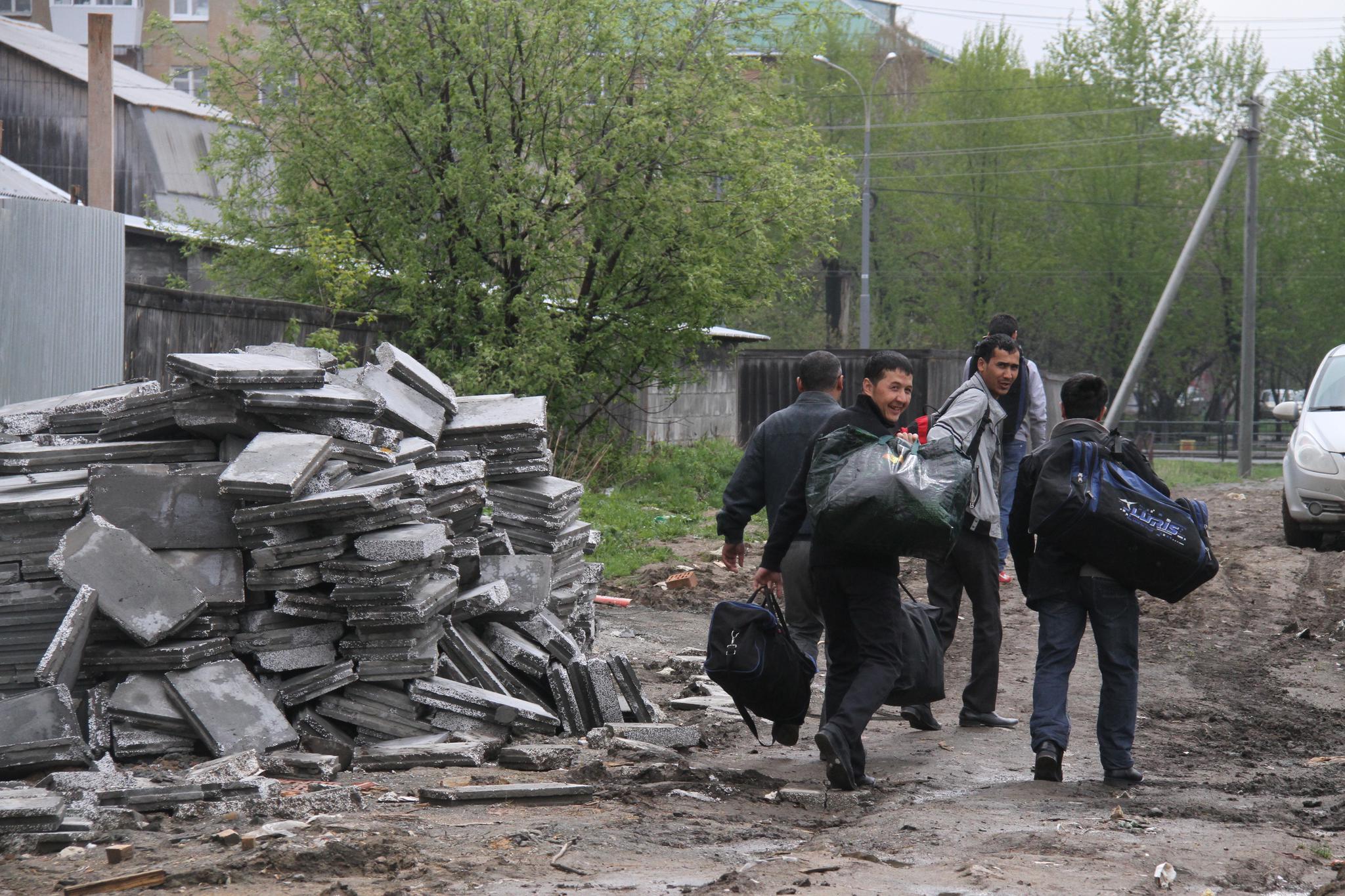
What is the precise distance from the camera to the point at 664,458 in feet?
64.3

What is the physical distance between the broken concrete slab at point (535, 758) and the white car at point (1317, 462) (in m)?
10.1

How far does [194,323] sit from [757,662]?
7.42 meters

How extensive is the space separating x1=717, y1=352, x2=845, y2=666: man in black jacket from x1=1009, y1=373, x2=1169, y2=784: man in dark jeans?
3.66 feet

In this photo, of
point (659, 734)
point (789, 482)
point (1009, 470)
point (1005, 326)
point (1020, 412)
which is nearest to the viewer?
point (659, 734)

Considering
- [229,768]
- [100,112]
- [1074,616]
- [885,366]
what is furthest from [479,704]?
[100,112]

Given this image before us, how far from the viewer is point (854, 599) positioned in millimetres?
5707

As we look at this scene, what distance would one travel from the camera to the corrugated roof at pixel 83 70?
2683 centimetres

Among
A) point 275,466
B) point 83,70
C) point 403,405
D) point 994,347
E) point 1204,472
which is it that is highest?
point 83,70

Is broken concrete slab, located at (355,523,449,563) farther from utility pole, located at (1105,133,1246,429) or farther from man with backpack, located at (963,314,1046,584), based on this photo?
utility pole, located at (1105,133,1246,429)

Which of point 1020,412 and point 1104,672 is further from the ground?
point 1020,412

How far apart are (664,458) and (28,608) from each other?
13799mm

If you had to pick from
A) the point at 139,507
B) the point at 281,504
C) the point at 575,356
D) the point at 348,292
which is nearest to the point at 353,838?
the point at 281,504

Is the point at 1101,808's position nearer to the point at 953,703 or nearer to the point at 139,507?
the point at 953,703

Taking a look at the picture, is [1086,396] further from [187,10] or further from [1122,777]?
[187,10]
